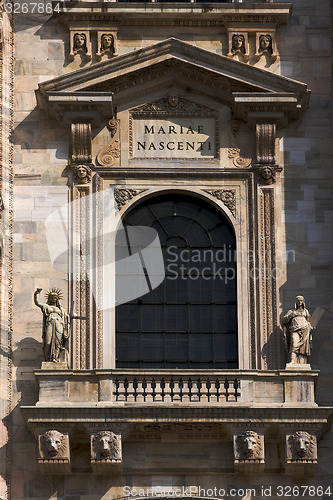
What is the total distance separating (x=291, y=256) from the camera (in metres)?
36.0

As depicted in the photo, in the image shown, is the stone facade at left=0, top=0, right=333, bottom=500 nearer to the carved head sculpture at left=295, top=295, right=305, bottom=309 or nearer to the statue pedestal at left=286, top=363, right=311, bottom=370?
the statue pedestal at left=286, top=363, right=311, bottom=370

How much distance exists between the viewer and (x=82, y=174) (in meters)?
36.4

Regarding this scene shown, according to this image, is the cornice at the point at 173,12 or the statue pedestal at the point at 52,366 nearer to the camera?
the statue pedestal at the point at 52,366

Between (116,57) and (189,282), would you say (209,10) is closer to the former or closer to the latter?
(116,57)

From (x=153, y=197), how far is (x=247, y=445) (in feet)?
18.6

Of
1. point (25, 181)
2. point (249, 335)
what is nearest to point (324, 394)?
point (249, 335)

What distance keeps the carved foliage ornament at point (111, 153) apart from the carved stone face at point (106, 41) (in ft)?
5.94

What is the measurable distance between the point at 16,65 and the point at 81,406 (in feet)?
24.9

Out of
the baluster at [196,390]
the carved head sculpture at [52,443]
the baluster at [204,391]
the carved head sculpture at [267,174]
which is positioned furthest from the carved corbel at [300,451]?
the carved head sculpture at [267,174]

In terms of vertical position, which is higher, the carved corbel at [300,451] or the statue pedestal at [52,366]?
the statue pedestal at [52,366]

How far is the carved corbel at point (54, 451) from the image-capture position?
33.7m

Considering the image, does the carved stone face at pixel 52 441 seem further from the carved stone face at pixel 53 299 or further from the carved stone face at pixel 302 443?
the carved stone face at pixel 302 443

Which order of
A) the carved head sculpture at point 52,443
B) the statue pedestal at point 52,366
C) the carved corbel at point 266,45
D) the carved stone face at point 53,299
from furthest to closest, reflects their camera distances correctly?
the carved corbel at point 266,45 → the carved stone face at point 53,299 → the statue pedestal at point 52,366 → the carved head sculpture at point 52,443

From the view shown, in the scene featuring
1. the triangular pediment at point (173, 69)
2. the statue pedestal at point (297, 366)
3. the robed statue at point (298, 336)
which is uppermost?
the triangular pediment at point (173, 69)
